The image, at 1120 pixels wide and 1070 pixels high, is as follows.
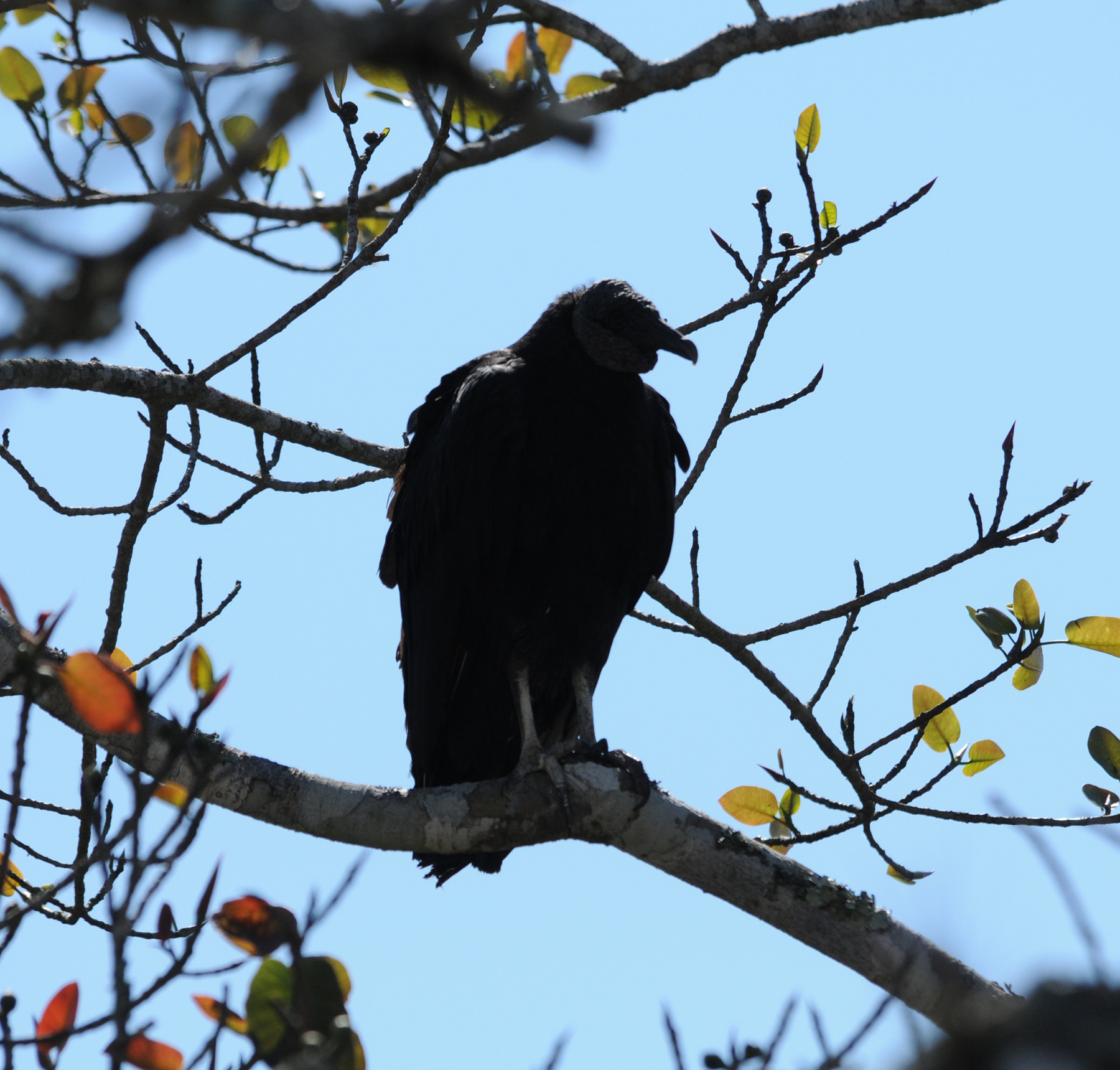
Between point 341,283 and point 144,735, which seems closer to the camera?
point 144,735

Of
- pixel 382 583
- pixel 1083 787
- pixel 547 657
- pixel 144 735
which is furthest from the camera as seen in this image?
pixel 382 583

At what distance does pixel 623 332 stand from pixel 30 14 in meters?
2.50

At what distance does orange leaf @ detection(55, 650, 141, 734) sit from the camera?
5.53 feet

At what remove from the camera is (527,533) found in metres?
3.48

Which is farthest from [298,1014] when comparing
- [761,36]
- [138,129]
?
[761,36]

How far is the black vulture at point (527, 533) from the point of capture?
348cm

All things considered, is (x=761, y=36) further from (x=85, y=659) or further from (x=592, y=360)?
(x=85, y=659)

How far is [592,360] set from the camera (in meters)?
3.72

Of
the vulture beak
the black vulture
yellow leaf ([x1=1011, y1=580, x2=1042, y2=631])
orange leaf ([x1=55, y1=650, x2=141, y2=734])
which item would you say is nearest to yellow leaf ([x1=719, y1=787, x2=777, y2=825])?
the black vulture

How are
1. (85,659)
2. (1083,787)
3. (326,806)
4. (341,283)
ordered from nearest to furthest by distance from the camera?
(85,659), (326,806), (341,283), (1083,787)

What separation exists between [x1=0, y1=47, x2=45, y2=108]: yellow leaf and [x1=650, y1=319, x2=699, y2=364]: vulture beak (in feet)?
7.64

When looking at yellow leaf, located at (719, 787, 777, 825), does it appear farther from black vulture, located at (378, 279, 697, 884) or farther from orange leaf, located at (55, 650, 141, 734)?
orange leaf, located at (55, 650, 141, 734)

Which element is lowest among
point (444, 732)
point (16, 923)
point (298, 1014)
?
point (298, 1014)

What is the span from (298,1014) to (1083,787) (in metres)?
2.39
